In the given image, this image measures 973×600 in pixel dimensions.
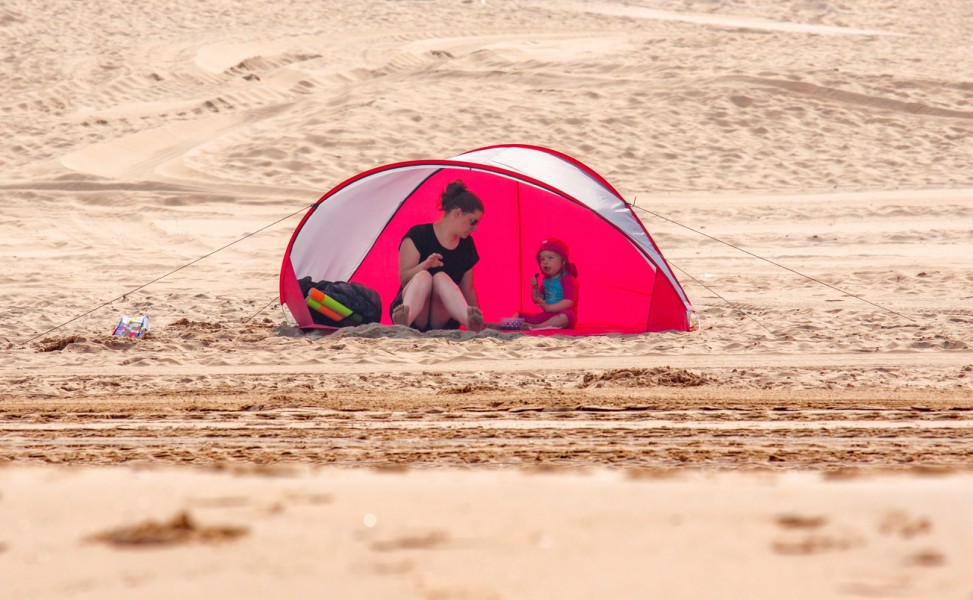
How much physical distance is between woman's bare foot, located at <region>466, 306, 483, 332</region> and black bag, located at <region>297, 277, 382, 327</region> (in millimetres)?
777

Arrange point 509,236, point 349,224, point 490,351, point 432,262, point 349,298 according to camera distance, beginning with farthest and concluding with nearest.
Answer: point 509,236
point 349,224
point 349,298
point 432,262
point 490,351

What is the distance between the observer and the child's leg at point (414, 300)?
27.5 feet

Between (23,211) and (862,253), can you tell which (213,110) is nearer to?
(23,211)

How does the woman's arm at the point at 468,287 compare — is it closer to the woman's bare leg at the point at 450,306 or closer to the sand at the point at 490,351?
the woman's bare leg at the point at 450,306

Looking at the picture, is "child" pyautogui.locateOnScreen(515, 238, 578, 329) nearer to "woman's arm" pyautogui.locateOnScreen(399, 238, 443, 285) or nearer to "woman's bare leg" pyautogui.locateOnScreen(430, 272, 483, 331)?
"woman's bare leg" pyautogui.locateOnScreen(430, 272, 483, 331)

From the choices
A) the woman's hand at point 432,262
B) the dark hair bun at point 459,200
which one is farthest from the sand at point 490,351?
the dark hair bun at point 459,200

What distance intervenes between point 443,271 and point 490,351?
1.03 metres

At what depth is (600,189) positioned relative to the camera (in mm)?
8547

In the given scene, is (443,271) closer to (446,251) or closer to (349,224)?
(446,251)

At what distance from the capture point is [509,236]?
9.06 meters

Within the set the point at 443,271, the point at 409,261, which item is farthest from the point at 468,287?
the point at 409,261

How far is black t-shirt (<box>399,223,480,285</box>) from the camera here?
27.9ft

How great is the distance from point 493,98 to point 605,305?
10.6 meters

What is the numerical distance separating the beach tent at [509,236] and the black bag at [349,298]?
8cm
